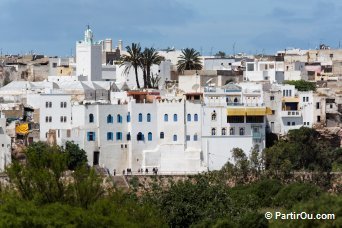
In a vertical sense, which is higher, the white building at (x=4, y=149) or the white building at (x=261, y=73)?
the white building at (x=261, y=73)

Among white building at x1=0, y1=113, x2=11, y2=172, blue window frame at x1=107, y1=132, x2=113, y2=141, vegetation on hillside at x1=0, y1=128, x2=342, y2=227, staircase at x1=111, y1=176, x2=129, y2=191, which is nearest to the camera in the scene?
vegetation on hillside at x1=0, y1=128, x2=342, y2=227

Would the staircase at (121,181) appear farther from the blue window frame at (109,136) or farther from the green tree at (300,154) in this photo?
the green tree at (300,154)

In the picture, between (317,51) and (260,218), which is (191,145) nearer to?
(260,218)

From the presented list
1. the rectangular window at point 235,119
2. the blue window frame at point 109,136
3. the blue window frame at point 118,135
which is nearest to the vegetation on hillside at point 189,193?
the rectangular window at point 235,119

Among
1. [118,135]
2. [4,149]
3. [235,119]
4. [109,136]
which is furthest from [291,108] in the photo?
[4,149]

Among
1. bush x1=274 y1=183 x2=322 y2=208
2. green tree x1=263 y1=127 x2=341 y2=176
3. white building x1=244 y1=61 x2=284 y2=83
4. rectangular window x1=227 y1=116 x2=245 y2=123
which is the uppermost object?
white building x1=244 y1=61 x2=284 y2=83

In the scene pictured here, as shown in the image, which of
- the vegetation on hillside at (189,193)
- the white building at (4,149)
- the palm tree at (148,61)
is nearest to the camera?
the vegetation on hillside at (189,193)

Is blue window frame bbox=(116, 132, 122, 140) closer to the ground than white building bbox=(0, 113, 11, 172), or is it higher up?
higher up

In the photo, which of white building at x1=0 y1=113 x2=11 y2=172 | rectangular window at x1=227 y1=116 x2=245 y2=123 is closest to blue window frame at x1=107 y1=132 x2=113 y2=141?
white building at x1=0 y1=113 x2=11 y2=172

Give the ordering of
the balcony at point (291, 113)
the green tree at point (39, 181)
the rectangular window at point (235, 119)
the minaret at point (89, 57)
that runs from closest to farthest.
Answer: the green tree at point (39, 181) → the rectangular window at point (235, 119) → the balcony at point (291, 113) → the minaret at point (89, 57)

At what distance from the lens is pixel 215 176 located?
6300 cm

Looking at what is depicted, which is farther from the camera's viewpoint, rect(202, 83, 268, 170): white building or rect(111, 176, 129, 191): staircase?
rect(202, 83, 268, 170): white building

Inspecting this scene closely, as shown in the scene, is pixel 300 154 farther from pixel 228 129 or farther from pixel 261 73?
pixel 261 73

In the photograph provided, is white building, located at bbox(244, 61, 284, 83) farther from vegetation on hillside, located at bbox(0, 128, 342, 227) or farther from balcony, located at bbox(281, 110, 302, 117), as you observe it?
vegetation on hillside, located at bbox(0, 128, 342, 227)
